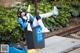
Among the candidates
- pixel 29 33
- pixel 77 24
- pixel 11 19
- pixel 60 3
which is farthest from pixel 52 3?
pixel 29 33

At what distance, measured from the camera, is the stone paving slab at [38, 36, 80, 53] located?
8339mm

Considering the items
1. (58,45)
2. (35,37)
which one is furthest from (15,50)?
(58,45)

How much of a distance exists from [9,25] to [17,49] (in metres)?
1.77

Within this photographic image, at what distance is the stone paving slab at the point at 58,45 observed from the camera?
27.4 ft

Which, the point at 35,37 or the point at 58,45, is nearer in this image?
the point at 35,37

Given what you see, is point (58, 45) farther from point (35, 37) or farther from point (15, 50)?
point (15, 50)

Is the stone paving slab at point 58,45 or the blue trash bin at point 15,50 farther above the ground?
the blue trash bin at point 15,50

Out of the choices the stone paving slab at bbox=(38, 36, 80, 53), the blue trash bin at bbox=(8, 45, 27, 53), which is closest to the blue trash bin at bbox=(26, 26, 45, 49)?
the stone paving slab at bbox=(38, 36, 80, 53)

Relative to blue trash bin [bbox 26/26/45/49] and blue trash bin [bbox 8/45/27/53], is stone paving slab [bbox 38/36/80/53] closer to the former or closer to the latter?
blue trash bin [bbox 26/26/45/49]

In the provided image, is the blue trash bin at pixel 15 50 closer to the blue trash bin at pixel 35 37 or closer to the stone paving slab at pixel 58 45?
the blue trash bin at pixel 35 37

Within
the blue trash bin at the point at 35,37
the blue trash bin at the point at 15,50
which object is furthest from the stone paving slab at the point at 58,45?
the blue trash bin at the point at 15,50

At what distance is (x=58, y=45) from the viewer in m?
8.80

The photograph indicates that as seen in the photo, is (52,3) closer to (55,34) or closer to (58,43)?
(55,34)

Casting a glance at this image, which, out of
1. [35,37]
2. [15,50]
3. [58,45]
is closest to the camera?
[15,50]
